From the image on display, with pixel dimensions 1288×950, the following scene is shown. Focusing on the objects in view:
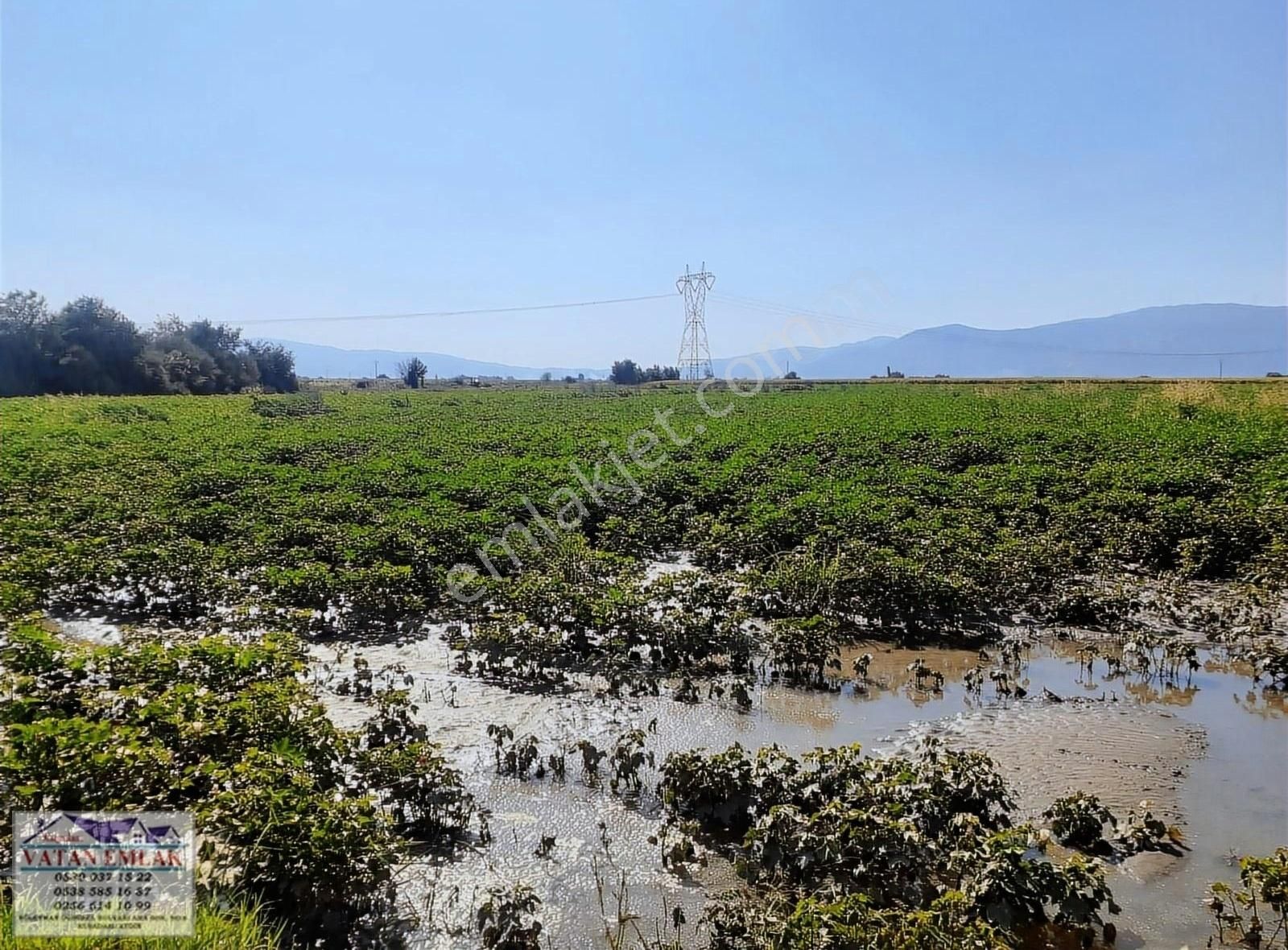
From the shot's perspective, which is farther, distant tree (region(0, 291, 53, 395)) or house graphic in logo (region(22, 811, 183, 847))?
distant tree (region(0, 291, 53, 395))

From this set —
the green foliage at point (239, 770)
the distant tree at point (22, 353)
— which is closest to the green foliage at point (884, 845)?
the green foliage at point (239, 770)

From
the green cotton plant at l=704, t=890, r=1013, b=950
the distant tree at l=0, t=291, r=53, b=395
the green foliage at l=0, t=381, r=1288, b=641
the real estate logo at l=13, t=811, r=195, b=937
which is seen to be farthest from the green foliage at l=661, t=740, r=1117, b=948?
the distant tree at l=0, t=291, r=53, b=395

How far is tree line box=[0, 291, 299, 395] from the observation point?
153 ft

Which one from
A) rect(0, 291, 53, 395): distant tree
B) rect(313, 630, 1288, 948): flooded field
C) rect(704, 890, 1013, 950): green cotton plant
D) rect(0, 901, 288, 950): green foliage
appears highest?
rect(0, 291, 53, 395): distant tree

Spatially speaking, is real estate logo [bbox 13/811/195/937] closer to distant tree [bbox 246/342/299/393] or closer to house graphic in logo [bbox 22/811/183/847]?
house graphic in logo [bbox 22/811/183/847]

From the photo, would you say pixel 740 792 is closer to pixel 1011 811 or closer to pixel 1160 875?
pixel 1011 811

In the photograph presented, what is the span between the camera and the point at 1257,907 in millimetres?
4059

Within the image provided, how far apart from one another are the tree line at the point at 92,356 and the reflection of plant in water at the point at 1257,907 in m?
60.6

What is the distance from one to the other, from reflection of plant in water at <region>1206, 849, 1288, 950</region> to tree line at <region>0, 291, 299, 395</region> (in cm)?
6055

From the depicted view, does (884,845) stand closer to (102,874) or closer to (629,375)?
(102,874)

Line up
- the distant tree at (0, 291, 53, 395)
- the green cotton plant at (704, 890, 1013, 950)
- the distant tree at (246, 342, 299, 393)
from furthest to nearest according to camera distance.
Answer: the distant tree at (246, 342, 299, 393), the distant tree at (0, 291, 53, 395), the green cotton plant at (704, 890, 1013, 950)

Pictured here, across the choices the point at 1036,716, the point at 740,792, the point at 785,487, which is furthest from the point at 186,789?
the point at 785,487

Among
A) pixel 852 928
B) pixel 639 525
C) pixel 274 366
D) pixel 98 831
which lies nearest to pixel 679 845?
pixel 852 928

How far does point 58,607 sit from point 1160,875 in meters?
12.4
